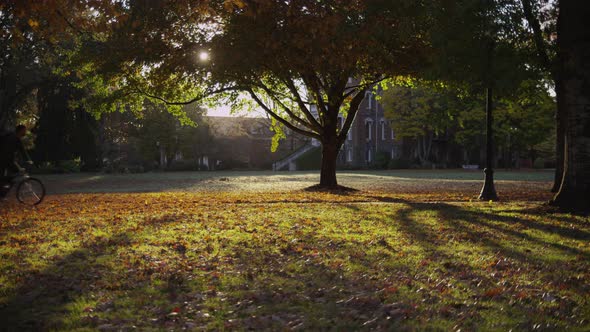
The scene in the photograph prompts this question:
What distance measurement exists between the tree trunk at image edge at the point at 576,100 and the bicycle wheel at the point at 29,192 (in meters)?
13.0

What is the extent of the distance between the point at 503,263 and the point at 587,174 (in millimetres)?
5989

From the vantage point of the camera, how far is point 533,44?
14.6m

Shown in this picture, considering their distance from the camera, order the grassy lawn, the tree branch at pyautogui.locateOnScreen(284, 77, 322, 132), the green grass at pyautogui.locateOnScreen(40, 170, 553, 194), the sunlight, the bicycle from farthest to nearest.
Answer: the green grass at pyautogui.locateOnScreen(40, 170, 553, 194) → the tree branch at pyautogui.locateOnScreen(284, 77, 322, 132) → the sunlight → the bicycle → the grassy lawn

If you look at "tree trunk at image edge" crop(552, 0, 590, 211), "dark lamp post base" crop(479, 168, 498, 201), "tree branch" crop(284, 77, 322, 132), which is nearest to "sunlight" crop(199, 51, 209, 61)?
"tree branch" crop(284, 77, 322, 132)

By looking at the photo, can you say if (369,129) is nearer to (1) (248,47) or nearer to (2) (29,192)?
(1) (248,47)

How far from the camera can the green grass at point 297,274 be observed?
181 inches

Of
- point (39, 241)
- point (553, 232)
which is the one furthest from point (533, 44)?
point (39, 241)

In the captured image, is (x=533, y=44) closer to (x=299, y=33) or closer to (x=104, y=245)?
(x=299, y=33)

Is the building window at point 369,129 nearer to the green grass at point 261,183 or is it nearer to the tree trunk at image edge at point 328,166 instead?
the green grass at point 261,183

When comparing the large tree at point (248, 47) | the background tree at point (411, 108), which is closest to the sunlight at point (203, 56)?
the large tree at point (248, 47)

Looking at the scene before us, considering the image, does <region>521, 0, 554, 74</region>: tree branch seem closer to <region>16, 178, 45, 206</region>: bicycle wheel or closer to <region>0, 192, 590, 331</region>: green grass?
<region>0, 192, 590, 331</region>: green grass

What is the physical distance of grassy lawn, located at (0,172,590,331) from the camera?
4594 millimetres

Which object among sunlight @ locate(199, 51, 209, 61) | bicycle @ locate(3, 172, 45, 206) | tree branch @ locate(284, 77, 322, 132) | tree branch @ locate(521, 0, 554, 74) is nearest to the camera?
tree branch @ locate(521, 0, 554, 74)

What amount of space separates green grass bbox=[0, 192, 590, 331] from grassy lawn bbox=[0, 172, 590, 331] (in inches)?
0.7
